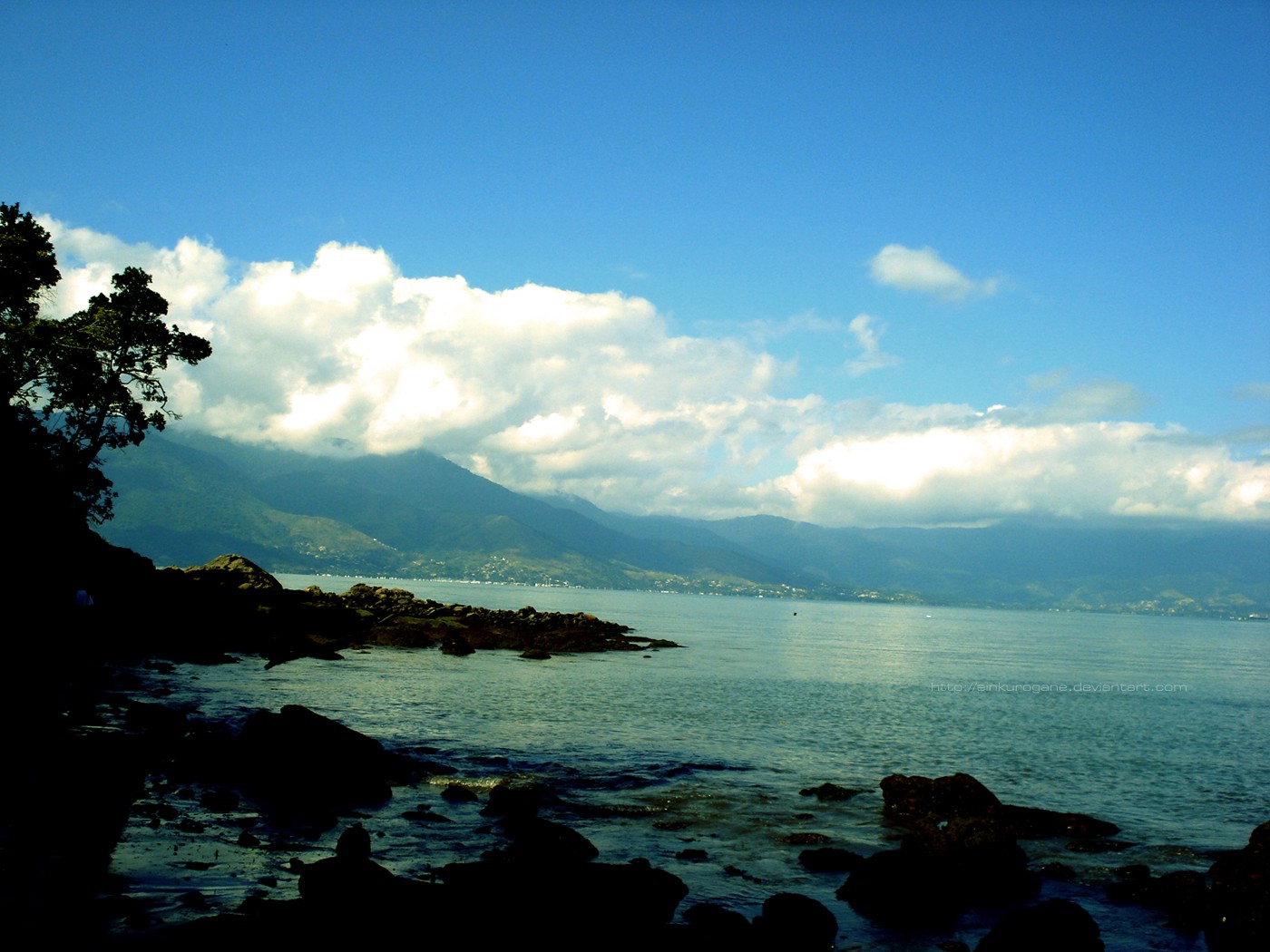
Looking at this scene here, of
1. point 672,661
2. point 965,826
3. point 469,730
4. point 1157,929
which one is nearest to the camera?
point 1157,929

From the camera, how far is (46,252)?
2088 inches

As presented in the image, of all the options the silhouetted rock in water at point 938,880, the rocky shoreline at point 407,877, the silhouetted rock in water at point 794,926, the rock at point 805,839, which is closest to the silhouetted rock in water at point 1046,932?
the rocky shoreline at point 407,877

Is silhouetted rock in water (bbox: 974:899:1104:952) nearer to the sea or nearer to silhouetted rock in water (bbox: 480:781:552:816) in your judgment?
the sea

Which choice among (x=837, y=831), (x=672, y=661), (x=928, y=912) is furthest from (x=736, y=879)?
(x=672, y=661)

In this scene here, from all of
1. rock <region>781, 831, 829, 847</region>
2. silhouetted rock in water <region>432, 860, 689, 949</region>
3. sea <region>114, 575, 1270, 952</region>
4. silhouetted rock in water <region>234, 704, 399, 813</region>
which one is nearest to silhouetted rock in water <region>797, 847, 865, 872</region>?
sea <region>114, 575, 1270, 952</region>

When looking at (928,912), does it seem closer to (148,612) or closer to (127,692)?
(127,692)

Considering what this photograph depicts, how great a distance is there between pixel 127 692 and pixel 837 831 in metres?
34.1

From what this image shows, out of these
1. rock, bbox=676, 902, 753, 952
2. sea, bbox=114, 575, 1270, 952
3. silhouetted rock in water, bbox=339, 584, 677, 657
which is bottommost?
silhouetted rock in water, bbox=339, 584, 677, 657

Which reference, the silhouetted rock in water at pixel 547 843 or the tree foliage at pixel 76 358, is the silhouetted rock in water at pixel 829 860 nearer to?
the silhouetted rock in water at pixel 547 843

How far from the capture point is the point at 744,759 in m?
35.0

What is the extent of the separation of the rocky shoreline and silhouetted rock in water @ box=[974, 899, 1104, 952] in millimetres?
37

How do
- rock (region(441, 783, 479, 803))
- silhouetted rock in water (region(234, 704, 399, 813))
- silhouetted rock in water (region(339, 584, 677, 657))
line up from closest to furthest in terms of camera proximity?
silhouetted rock in water (region(234, 704, 399, 813))
rock (region(441, 783, 479, 803))
silhouetted rock in water (region(339, 584, 677, 657))

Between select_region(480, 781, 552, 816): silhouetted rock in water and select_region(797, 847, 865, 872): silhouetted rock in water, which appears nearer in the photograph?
select_region(797, 847, 865, 872): silhouetted rock in water

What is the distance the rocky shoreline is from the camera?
13695mm
